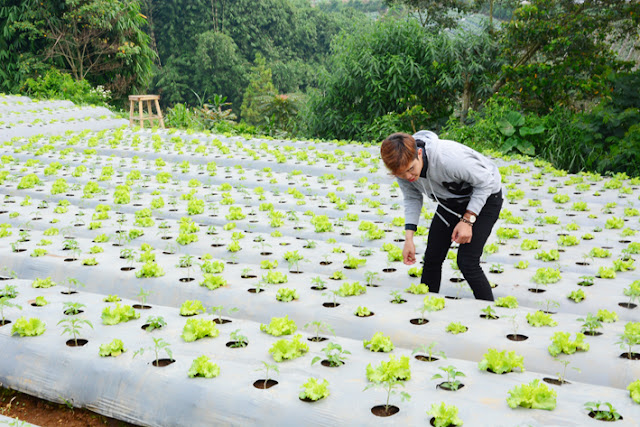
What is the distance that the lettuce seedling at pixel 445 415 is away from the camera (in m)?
1.79

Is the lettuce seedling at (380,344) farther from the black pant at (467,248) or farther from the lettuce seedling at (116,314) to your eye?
the lettuce seedling at (116,314)

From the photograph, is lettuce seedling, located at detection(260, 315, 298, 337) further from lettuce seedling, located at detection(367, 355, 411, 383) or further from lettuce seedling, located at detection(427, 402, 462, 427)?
lettuce seedling, located at detection(427, 402, 462, 427)

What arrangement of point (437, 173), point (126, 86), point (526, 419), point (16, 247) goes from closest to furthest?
point (526, 419)
point (437, 173)
point (16, 247)
point (126, 86)

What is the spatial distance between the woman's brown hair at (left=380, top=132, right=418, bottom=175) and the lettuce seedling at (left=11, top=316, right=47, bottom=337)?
5.71 feet

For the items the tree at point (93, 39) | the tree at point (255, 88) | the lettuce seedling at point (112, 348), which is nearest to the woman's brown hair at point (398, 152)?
the lettuce seedling at point (112, 348)

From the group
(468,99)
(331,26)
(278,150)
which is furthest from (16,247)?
(331,26)

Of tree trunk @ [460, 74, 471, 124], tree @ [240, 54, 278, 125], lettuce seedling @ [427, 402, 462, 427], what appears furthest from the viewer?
tree @ [240, 54, 278, 125]

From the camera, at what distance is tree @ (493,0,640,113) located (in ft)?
34.5

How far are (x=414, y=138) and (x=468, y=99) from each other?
10.8 m

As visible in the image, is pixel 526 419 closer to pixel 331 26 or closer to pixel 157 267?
pixel 157 267

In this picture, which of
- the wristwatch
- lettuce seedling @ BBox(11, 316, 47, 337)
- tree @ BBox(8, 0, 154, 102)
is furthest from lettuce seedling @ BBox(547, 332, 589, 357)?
tree @ BBox(8, 0, 154, 102)

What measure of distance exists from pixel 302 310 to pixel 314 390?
36.5 inches

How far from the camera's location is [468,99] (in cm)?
1277

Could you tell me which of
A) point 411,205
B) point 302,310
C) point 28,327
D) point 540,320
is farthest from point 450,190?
point 28,327
